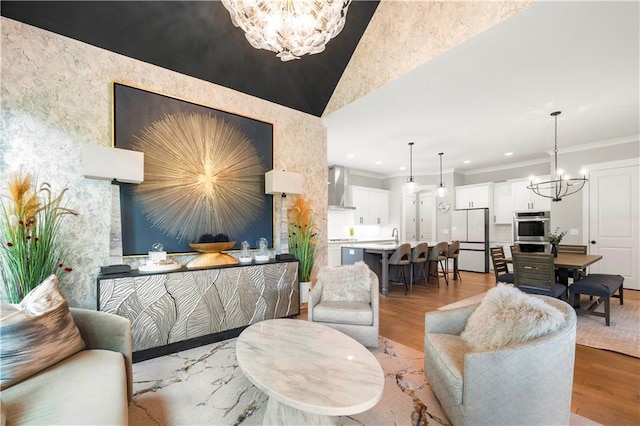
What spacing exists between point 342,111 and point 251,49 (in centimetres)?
149

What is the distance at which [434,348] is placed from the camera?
1.81 m

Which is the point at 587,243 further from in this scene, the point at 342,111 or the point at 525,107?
the point at 342,111

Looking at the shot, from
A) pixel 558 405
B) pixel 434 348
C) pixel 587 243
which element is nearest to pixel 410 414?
pixel 434 348

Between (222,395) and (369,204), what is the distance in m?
6.69

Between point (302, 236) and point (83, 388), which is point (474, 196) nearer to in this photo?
point (302, 236)

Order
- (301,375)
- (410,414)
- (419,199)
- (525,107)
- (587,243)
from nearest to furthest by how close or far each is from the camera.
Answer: (301,375) < (410,414) < (525,107) < (587,243) < (419,199)

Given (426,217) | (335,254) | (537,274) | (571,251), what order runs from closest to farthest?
(537,274) < (571,251) < (335,254) < (426,217)

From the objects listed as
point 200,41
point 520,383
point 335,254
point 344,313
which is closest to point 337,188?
point 335,254

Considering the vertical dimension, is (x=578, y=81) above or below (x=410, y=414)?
above

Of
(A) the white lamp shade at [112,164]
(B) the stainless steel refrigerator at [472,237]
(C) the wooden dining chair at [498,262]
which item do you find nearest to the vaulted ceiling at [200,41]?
(A) the white lamp shade at [112,164]

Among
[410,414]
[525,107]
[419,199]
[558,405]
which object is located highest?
[525,107]

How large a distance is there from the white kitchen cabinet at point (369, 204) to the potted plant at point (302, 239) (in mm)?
3910

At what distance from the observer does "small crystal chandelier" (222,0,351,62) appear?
1.94 metres

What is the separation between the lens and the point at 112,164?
7.87ft
